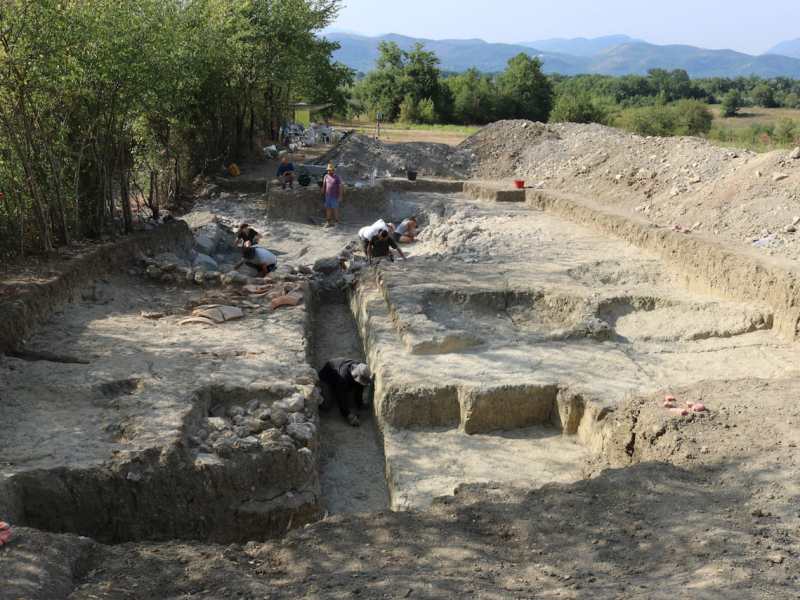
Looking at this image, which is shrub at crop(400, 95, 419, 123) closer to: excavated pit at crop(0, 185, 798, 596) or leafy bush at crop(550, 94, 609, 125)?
leafy bush at crop(550, 94, 609, 125)

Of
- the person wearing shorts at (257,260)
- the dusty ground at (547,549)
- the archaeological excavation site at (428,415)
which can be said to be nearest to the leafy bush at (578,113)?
the archaeological excavation site at (428,415)

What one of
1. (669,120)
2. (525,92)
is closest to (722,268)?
(669,120)

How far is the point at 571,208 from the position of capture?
14.9 m

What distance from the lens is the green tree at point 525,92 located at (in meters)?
43.4

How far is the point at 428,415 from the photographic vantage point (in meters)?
7.23

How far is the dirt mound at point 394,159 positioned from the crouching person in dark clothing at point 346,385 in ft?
41.1

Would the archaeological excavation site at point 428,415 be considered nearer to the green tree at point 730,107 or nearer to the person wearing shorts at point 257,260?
the person wearing shorts at point 257,260

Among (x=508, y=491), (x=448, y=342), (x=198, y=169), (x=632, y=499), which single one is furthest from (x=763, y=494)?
(x=198, y=169)

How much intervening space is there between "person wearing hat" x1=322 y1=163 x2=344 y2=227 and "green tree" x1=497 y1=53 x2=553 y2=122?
2971cm

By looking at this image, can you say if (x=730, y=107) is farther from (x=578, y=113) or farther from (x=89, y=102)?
(x=89, y=102)

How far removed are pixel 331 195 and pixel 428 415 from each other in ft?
29.8

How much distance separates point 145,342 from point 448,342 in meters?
3.44

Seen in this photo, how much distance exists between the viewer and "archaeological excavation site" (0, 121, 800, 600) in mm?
4047

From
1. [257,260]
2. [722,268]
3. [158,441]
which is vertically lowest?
[158,441]
